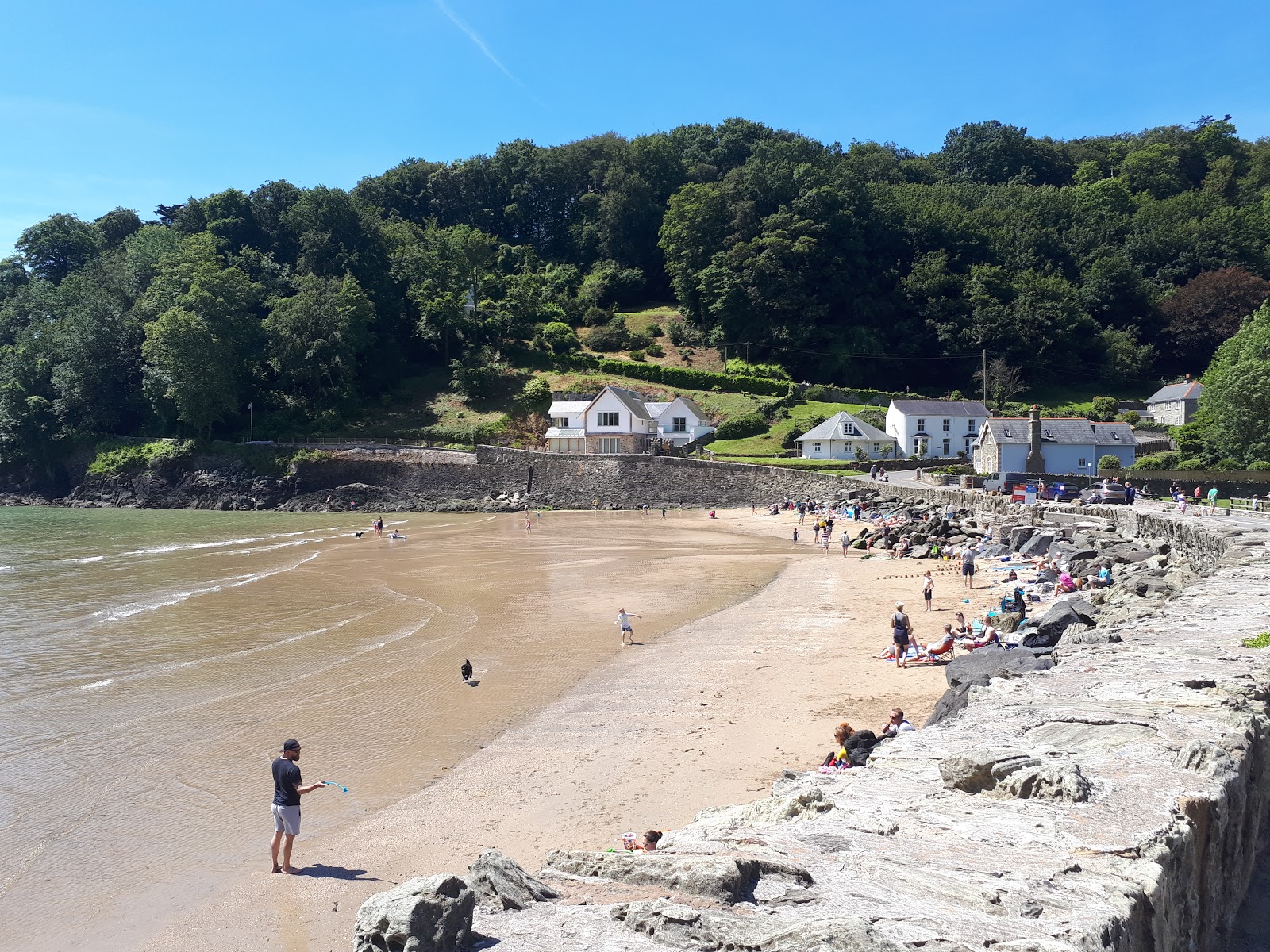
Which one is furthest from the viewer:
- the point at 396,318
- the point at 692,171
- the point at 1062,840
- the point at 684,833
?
the point at 692,171

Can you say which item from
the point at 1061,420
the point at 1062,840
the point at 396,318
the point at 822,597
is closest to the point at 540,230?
the point at 396,318

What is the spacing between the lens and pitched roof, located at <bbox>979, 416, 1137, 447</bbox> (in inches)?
1950

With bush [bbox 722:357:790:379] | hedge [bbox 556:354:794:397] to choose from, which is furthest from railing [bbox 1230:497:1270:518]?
bush [bbox 722:357:790:379]

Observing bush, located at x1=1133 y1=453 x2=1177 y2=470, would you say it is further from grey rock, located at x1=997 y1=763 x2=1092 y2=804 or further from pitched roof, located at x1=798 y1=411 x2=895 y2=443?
grey rock, located at x1=997 y1=763 x2=1092 y2=804

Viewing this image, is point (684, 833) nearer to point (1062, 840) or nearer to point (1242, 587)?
point (1062, 840)

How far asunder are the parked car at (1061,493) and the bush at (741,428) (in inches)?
924

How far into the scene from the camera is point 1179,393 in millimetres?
60938

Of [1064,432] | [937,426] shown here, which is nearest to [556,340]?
[937,426]

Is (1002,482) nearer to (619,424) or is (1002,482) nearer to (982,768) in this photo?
(619,424)

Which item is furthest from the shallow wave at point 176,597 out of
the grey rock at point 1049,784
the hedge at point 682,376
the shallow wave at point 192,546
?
the hedge at point 682,376

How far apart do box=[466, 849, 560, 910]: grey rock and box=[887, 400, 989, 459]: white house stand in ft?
183

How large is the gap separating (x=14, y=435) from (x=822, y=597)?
66504 millimetres

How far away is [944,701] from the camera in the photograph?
38.2 ft

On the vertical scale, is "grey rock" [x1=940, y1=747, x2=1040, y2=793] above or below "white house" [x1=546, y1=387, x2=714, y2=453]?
below
